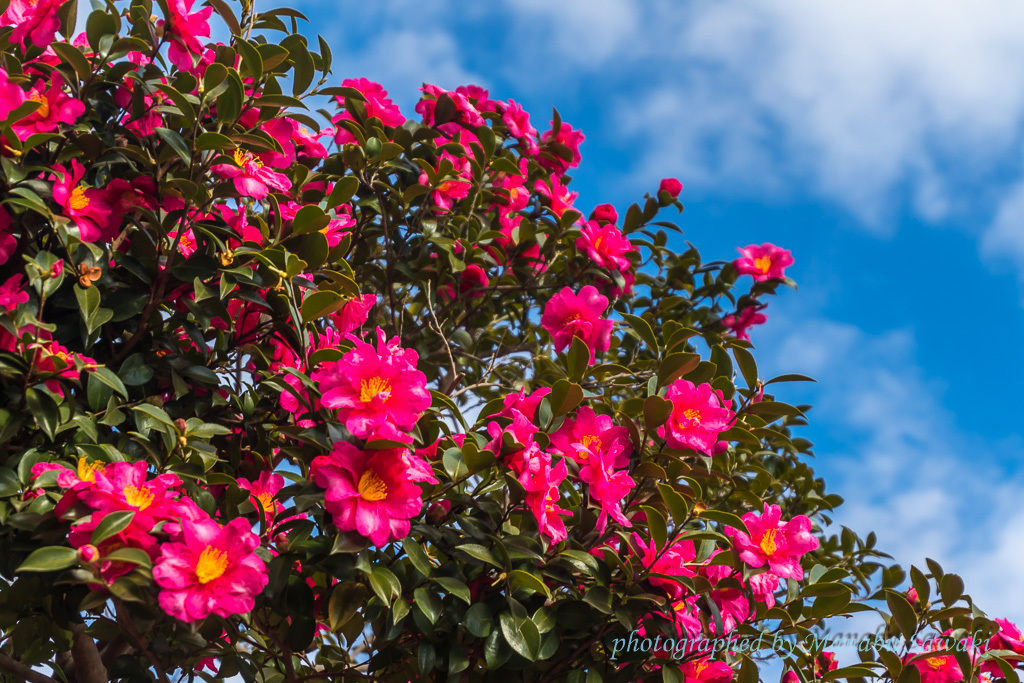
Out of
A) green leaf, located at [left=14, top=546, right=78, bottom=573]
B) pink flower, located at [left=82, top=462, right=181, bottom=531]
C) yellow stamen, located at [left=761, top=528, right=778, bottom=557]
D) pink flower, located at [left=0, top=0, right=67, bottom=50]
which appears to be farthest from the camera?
pink flower, located at [left=0, top=0, right=67, bottom=50]

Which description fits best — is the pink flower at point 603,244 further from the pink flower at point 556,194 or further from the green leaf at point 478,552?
the green leaf at point 478,552

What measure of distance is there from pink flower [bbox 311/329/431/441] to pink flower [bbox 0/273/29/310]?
23.3 inches

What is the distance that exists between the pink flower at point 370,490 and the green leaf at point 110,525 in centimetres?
24

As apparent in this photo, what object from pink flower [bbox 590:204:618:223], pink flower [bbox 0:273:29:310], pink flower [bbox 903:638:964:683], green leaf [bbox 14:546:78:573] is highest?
pink flower [bbox 590:204:618:223]

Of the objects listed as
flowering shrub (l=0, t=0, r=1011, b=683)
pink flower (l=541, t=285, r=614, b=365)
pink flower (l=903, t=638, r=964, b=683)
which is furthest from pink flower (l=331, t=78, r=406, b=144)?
pink flower (l=903, t=638, r=964, b=683)

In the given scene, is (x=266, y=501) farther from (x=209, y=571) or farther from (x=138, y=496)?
(x=209, y=571)

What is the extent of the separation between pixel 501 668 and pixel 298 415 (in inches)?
21.9

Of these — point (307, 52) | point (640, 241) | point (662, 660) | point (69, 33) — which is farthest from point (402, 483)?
point (640, 241)

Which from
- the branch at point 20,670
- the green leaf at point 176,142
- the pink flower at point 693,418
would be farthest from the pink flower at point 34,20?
the pink flower at point 693,418

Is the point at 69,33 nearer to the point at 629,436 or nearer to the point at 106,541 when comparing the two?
the point at 106,541

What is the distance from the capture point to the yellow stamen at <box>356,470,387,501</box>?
112 cm

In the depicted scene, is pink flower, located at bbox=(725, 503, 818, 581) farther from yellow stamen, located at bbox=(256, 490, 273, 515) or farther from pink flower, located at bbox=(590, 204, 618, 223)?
pink flower, located at bbox=(590, 204, 618, 223)

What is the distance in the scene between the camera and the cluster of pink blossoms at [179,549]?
3.29ft

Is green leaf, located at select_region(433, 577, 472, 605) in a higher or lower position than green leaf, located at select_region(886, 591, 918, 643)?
lower
